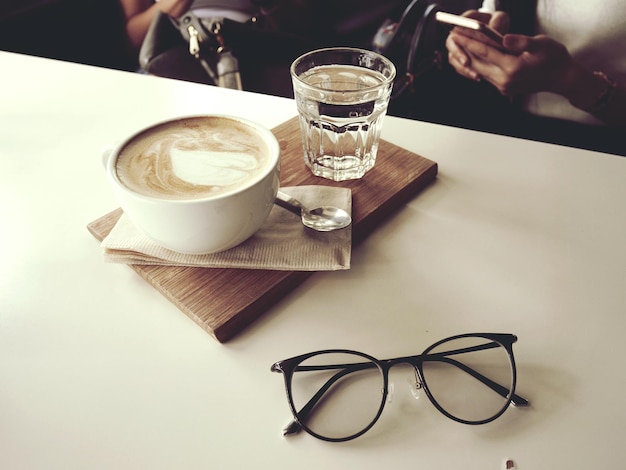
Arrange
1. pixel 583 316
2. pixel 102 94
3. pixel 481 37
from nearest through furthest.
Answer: pixel 583 316, pixel 102 94, pixel 481 37

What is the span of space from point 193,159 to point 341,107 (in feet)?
0.66

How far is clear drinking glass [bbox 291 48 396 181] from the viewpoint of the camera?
612 mm

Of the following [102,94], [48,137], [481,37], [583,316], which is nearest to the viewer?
[583,316]

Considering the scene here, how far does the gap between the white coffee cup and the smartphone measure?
0.56 metres

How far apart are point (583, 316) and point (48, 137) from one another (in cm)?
78

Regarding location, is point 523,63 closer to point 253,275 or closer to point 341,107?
point 341,107

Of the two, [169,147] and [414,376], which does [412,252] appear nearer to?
[414,376]

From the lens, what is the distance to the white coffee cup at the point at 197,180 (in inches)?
17.6

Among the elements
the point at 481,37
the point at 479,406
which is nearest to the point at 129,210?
the point at 479,406

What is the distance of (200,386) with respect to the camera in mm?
432

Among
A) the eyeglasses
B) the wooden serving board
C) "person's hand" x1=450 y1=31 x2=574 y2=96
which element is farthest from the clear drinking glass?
"person's hand" x1=450 y1=31 x2=574 y2=96

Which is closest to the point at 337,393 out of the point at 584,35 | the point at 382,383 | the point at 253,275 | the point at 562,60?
the point at 382,383

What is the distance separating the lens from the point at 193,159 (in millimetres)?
518

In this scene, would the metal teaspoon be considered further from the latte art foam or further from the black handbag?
the black handbag
